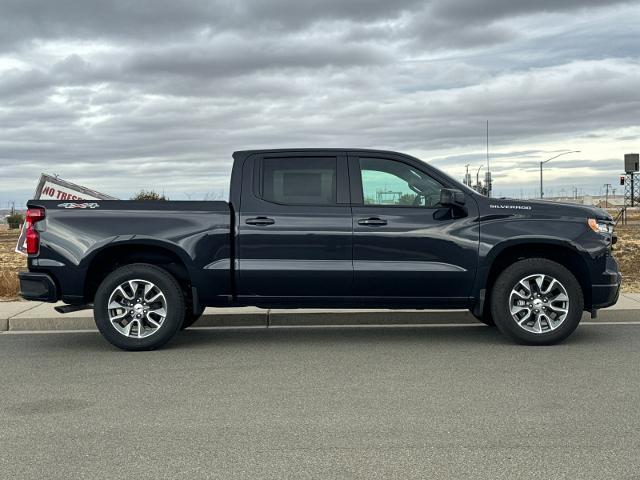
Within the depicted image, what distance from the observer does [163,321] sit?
783 cm

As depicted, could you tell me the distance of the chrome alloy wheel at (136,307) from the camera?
781cm

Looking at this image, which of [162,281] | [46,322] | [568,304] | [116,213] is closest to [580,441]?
[568,304]

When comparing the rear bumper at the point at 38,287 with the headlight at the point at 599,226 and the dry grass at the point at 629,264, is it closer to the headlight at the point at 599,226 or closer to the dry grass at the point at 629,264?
the headlight at the point at 599,226

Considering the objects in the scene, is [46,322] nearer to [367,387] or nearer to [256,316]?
[256,316]

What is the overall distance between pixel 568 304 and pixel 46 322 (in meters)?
5.97

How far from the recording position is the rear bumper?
7.83 m

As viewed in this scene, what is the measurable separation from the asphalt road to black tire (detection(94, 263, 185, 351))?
0.15 m

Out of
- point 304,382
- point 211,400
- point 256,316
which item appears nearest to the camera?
point 211,400

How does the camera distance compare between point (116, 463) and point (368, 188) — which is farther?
point (368, 188)

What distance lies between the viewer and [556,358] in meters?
7.28

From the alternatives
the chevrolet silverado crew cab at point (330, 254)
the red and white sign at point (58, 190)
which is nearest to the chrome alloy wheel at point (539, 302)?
the chevrolet silverado crew cab at point (330, 254)

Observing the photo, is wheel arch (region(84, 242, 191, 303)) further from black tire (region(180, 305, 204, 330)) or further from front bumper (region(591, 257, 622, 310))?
front bumper (region(591, 257, 622, 310))

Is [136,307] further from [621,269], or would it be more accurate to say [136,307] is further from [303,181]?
[621,269]

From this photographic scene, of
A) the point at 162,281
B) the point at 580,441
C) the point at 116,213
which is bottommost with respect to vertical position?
the point at 580,441
